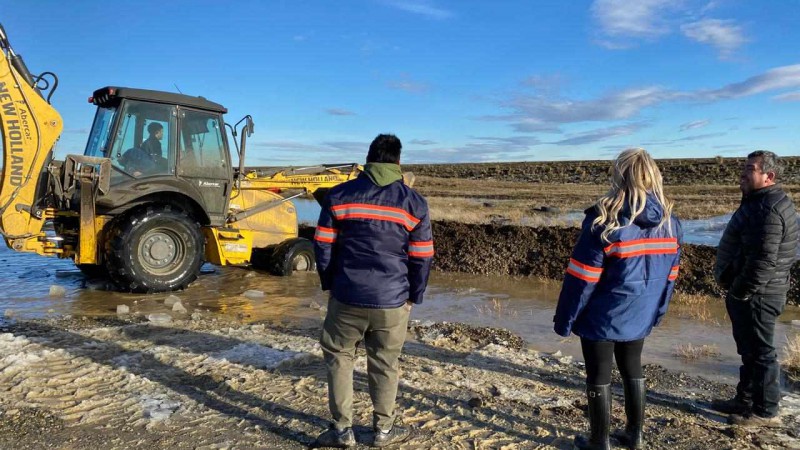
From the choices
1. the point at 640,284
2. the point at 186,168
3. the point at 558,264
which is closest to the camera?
the point at 640,284

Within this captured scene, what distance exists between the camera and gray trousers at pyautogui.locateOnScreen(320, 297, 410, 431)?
3596 millimetres

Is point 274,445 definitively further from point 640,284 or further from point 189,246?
point 189,246

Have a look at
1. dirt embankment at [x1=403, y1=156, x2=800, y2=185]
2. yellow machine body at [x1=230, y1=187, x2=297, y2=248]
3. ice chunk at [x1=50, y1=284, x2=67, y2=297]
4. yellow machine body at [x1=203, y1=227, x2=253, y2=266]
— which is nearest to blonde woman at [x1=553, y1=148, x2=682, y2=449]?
yellow machine body at [x1=203, y1=227, x2=253, y2=266]

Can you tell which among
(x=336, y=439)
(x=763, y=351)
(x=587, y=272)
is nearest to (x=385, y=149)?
(x=587, y=272)

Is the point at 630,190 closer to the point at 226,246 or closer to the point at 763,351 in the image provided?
the point at 763,351

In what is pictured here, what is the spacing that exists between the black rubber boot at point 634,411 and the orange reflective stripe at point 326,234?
194 cm

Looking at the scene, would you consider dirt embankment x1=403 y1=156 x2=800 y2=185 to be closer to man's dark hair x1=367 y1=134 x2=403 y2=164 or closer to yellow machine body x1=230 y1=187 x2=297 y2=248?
yellow machine body x1=230 y1=187 x2=297 y2=248

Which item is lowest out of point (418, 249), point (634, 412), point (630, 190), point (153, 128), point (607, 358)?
point (634, 412)

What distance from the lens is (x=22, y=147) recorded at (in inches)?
290

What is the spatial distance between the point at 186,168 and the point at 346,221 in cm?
584

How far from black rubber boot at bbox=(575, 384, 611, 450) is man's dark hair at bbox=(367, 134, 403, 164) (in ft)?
5.84

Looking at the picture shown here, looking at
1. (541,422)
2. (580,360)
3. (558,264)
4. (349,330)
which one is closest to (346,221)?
(349,330)

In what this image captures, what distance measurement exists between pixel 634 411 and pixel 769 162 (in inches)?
76.0

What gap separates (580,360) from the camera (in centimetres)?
588
